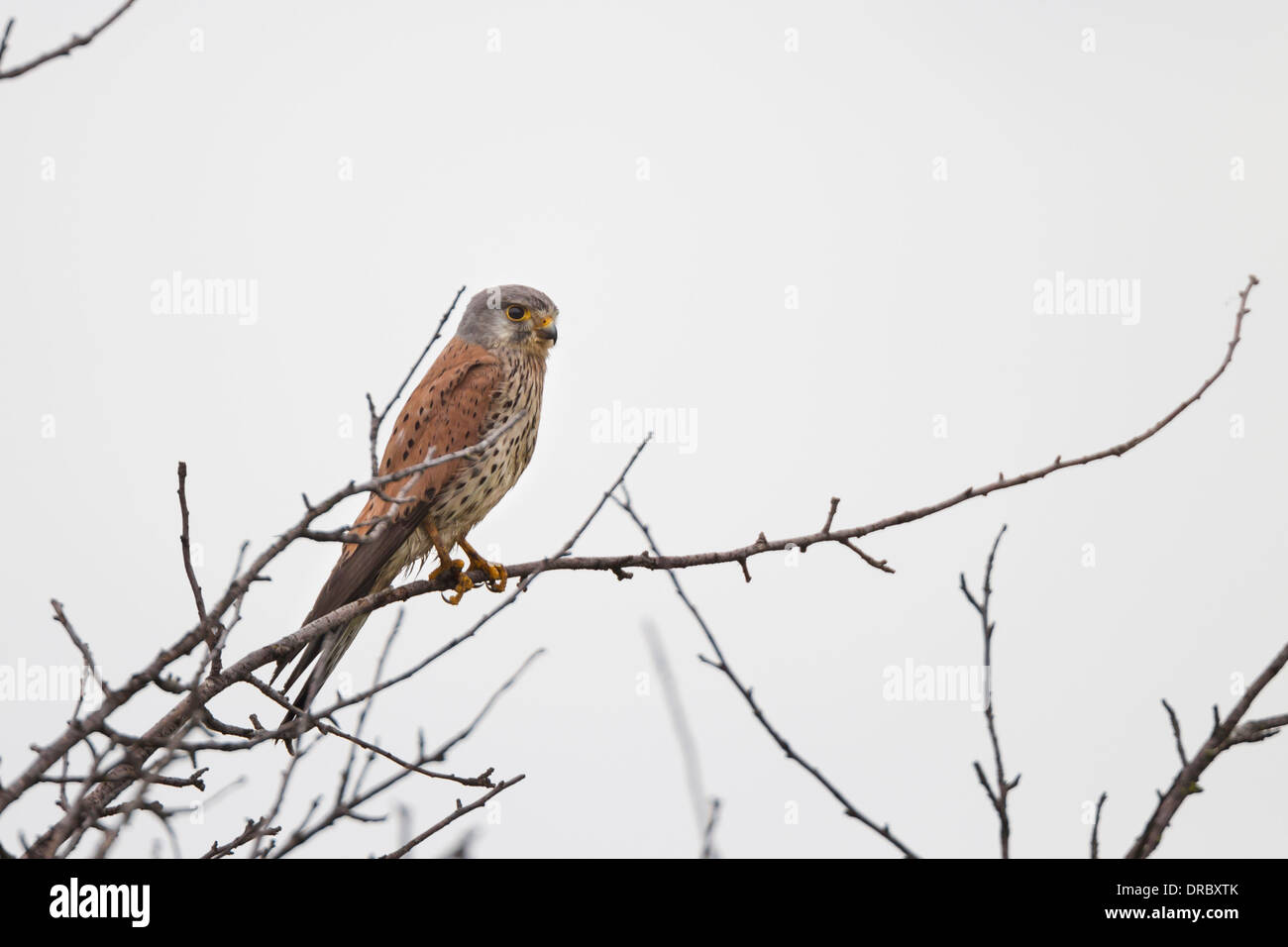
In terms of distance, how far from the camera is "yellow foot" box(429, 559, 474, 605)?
473 centimetres

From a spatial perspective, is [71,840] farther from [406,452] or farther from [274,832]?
[406,452]

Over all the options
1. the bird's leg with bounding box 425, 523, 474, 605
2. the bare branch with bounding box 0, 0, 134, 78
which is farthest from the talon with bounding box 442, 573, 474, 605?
the bare branch with bounding box 0, 0, 134, 78

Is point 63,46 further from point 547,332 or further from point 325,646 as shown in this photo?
point 547,332

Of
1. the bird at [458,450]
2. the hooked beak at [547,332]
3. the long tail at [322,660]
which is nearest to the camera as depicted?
the long tail at [322,660]

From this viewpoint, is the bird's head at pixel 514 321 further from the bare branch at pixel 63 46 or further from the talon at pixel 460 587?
the bare branch at pixel 63 46

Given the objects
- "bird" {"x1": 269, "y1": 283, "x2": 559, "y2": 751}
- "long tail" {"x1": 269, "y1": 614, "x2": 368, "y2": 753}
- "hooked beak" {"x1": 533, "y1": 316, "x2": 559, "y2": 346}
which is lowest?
"long tail" {"x1": 269, "y1": 614, "x2": 368, "y2": 753}

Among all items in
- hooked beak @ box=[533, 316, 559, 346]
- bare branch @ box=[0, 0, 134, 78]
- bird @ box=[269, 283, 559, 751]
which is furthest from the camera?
hooked beak @ box=[533, 316, 559, 346]

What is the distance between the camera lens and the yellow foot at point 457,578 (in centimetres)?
473

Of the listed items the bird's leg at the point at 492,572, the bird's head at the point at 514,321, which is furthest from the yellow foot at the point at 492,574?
the bird's head at the point at 514,321

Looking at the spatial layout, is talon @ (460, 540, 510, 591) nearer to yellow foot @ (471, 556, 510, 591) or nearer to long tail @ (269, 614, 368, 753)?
yellow foot @ (471, 556, 510, 591)

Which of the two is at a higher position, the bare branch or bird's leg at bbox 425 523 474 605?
the bare branch

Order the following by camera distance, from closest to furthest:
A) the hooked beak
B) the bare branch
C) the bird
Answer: the bare branch → the bird → the hooked beak

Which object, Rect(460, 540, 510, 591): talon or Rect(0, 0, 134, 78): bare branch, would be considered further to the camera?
Rect(460, 540, 510, 591): talon
